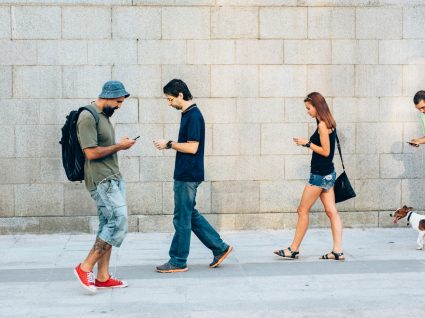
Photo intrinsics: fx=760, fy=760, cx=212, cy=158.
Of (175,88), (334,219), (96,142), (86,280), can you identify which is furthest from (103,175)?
(334,219)

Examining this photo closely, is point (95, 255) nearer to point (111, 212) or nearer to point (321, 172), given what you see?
point (111, 212)

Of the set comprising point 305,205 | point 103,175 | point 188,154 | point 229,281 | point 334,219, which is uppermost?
point 188,154

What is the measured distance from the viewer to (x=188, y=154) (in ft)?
23.8

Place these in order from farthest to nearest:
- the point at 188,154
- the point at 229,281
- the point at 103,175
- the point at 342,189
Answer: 1. the point at 342,189
2. the point at 188,154
3. the point at 229,281
4. the point at 103,175

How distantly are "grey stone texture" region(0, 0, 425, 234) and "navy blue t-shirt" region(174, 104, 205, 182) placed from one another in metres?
2.29

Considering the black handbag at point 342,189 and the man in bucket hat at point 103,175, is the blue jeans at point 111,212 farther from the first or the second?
the black handbag at point 342,189

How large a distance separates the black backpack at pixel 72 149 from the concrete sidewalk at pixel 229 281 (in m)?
1.05

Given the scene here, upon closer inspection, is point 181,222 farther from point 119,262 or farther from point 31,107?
point 31,107

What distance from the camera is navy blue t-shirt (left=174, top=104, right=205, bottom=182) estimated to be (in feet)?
23.7

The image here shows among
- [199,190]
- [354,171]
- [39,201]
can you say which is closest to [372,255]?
[354,171]

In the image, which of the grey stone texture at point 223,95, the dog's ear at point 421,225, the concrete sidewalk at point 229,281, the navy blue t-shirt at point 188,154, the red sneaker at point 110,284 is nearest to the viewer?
the concrete sidewalk at point 229,281

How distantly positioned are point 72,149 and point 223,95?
3.43 metres

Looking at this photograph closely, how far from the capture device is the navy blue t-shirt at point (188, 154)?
724 cm

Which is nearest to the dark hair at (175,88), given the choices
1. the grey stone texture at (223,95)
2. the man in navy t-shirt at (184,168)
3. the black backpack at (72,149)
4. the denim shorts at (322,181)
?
the man in navy t-shirt at (184,168)
